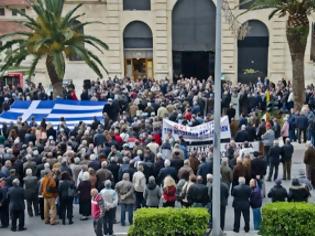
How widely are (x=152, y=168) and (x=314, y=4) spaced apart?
11084 mm

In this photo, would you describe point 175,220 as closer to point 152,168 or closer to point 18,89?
point 152,168

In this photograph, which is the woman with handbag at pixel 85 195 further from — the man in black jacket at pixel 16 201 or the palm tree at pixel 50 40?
the palm tree at pixel 50 40

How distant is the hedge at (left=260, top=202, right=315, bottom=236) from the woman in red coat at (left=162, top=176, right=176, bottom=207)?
2.72 metres

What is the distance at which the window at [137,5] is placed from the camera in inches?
1854

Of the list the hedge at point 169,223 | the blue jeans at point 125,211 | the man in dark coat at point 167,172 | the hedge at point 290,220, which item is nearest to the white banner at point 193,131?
the man in dark coat at point 167,172

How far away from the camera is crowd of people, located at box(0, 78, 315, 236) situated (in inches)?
701

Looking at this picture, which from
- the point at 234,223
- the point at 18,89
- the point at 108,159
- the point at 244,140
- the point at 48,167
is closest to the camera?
the point at 234,223

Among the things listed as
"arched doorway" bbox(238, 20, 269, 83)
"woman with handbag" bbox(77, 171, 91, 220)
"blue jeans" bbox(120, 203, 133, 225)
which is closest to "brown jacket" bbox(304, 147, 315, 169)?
"blue jeans" bbox(120, 203, 133, 225)

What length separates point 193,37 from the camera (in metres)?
47.3

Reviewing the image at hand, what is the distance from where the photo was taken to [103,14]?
155 ft

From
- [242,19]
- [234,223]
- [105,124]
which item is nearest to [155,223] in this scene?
[234,223]

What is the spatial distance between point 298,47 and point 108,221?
13.8 metres

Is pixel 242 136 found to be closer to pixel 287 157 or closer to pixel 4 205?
pixel 287 157

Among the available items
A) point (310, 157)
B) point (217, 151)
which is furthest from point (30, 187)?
point (310, 157)
